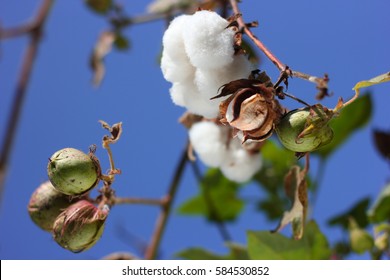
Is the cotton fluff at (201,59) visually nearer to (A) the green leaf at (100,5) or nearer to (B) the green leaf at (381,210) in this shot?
(B) the green leaf at (381,210)

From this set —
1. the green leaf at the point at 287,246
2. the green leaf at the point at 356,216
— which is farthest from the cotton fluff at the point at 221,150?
the green leaf at the point at 356,216

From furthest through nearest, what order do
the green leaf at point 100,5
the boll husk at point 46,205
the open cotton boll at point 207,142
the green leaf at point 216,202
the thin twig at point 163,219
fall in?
the green leaf at point 216,202 < the green leaf at point 100,5 < the thin twig at point 163,219 < the open cotton boll at point 207,142 < the boll husk at point 46,205

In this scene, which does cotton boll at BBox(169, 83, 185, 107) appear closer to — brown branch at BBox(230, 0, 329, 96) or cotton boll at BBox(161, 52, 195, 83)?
cotton boll at BBox(161, 52, 195, 83)

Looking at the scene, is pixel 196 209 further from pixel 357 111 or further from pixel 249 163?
pixel 249 163

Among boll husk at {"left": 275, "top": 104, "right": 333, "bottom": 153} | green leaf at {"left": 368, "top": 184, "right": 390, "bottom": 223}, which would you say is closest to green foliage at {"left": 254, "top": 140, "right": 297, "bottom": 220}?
green leaf at {"left": 368, "top": 184, "right": 390, "bottom": 223}

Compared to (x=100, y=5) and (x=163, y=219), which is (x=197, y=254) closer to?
(x=163, y=219)

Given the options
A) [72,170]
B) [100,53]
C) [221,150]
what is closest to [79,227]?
[72,170]

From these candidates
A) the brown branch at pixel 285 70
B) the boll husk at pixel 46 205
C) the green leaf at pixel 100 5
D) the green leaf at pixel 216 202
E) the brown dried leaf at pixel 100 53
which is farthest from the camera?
the green leaf at pixel 216 202
